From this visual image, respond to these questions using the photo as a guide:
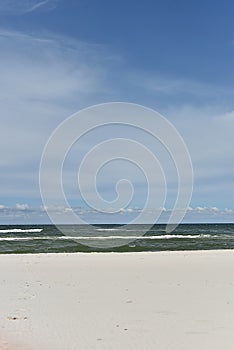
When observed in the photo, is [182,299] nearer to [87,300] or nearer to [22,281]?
[87,300]

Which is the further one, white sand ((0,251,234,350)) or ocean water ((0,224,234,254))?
ocean water ((0,224,234,254))

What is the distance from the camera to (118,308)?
1117 cm

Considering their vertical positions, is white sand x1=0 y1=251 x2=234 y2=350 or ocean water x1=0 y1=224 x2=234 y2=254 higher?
ocean water x1=0 y1=224 x2=234 y2=254

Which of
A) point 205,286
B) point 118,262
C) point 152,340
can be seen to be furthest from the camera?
point 118,262

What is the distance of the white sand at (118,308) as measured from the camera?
28.1 feet

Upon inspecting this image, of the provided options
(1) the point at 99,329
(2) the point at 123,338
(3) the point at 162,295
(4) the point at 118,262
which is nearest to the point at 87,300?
(3) the point at 162,295

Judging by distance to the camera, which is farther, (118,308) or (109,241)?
(109,241)

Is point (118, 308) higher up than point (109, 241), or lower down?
lower down

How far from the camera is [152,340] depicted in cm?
848

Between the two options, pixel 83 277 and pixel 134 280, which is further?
pixel 83 277

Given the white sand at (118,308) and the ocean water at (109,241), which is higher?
the ocean water at (109,241)

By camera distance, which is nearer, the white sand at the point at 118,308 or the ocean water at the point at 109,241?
the white sand at the point at 118,308

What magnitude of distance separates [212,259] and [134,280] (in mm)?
8808

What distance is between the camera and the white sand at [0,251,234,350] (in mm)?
8562
